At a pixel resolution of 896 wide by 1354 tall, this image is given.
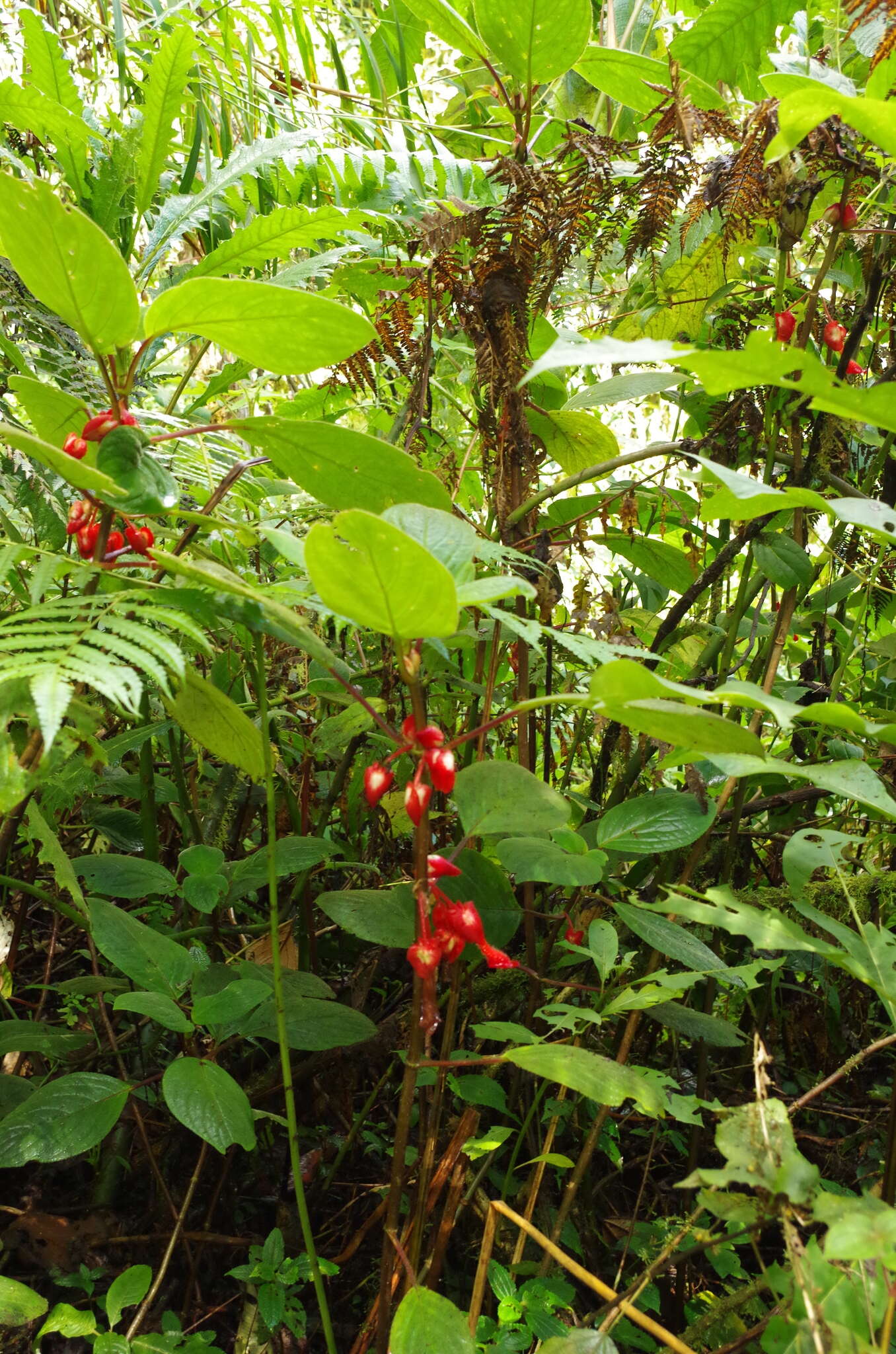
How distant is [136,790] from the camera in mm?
1111

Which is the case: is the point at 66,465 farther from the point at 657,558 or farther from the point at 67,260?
the point at 657,558

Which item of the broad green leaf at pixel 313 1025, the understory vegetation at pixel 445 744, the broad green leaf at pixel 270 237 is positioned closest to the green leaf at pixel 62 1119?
the understory vegetation at pixel 445 744

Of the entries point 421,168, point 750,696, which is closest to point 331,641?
point 421,168

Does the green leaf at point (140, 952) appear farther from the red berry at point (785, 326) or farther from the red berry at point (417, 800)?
the red berry at point (785, 326)

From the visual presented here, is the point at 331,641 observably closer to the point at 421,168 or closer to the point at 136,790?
the point at 136,790

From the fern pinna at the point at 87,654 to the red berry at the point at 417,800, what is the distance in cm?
17

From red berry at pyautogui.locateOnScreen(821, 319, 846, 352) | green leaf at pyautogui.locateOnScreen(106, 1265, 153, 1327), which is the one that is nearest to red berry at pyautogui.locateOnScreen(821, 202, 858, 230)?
red berry at pyautogui.locateOnScreen(821, 319, 846, 352)

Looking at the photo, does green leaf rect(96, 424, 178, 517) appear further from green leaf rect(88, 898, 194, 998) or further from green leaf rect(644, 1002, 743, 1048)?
green leaf rect(644, 1002, 743, 1048)

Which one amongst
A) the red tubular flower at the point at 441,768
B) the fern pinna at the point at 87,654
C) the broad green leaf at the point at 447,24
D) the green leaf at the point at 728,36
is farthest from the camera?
the green leaf at the point at 728,36

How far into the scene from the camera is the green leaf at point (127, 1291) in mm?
767

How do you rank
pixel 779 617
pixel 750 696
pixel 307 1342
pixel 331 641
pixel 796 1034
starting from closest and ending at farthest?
pixel 750 696 < pixel 307 1342 < pixel 779 617 < pixel 796 1034 < pixel 331 641

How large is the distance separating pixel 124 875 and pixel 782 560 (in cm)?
77

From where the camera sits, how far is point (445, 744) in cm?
67

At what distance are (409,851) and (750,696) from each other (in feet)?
Answer: 2.30
